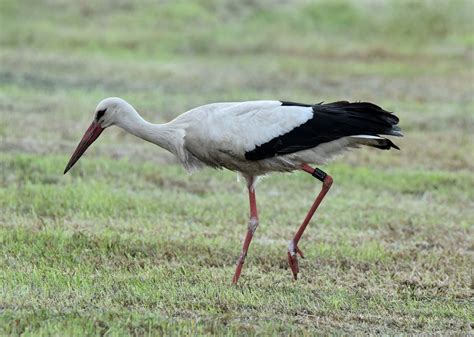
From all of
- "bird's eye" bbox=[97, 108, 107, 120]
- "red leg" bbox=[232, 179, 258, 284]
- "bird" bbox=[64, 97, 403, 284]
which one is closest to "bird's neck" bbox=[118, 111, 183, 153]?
"bird" bbox=[64, 97, 403, 284]

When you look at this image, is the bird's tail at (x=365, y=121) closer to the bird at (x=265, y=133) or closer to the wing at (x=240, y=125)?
the bird at (x=265, y=133)

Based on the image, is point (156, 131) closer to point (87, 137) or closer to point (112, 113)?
point (112, 113)

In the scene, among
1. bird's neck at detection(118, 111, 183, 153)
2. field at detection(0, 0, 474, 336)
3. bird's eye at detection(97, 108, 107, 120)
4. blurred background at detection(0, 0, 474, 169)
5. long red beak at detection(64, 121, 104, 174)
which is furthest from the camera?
blurred background at detection(0, 0, 474, 169)

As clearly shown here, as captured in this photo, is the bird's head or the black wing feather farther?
the bird's head

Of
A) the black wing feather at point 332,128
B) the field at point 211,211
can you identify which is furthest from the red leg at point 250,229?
the black wing feather at point 332,128

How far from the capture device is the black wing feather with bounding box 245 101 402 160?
22.0ft

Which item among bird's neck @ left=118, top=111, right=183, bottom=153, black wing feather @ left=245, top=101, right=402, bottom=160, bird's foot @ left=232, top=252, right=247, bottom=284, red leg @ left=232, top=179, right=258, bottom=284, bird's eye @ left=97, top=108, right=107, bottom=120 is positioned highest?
black wing feather @ left=245, top=101, right=402, bottom=160

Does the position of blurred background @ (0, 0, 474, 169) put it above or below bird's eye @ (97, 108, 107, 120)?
above

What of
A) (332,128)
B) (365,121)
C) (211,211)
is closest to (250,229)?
(332,128)

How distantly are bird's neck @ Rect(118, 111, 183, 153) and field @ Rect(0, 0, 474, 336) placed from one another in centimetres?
89

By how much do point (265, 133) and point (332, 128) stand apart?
48cm

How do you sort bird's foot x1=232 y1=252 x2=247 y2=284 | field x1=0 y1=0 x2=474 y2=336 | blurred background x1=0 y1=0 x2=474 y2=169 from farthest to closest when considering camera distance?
blurred background x1=0 y1=0 x2=474 y2=169 < bird's foot x1=232 y1=252 x2=247 y2=284 < field x1=0 y1=0 x2=474 y2=336

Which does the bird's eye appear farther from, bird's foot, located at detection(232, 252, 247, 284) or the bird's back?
bird's foot, located at detection(232, 252, 247, 284)

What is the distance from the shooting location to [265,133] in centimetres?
675
